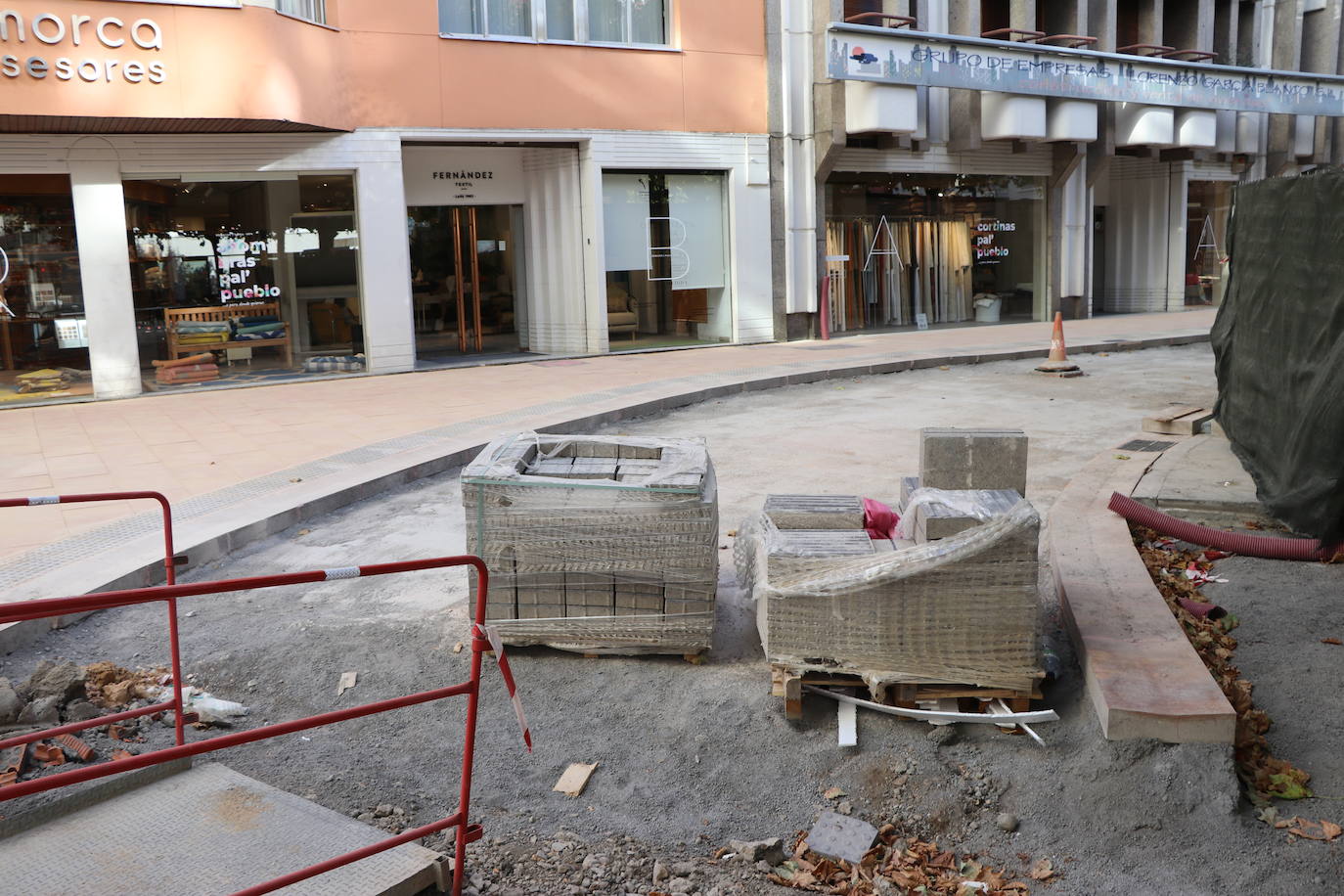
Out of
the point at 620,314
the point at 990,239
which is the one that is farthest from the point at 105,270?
the point at 990,239

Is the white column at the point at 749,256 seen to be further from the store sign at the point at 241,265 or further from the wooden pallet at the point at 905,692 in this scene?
the wooden pallet at the point at 905,692

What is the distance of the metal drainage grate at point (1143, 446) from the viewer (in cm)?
938

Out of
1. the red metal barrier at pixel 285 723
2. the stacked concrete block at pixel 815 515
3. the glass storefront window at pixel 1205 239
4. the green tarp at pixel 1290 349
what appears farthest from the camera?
the glass storefront window at pixel 1205 239

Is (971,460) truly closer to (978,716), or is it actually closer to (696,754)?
(978,716)

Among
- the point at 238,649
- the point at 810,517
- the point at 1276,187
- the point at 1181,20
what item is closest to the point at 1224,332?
the point at 1276,187

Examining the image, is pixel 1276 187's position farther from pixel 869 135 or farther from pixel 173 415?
pixel 869 135

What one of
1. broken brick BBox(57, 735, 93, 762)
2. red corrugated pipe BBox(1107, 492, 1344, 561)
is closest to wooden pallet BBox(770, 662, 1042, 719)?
red corrugated pipe BBox(1107, 492, 1344, 561)

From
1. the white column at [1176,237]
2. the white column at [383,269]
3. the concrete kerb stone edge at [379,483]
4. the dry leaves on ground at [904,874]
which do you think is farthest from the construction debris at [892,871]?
the white column at [1176,237]

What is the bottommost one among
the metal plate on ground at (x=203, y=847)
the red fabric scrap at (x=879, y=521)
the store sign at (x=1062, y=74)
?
the metal plate on ground at (x=203, y=847)

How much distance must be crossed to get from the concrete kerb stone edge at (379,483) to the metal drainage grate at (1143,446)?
488cm

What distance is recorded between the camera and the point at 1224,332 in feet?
29.8

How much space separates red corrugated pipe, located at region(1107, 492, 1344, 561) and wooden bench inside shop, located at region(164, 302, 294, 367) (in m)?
12.7

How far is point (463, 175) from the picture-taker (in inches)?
714

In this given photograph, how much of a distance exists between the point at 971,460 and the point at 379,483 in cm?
459
